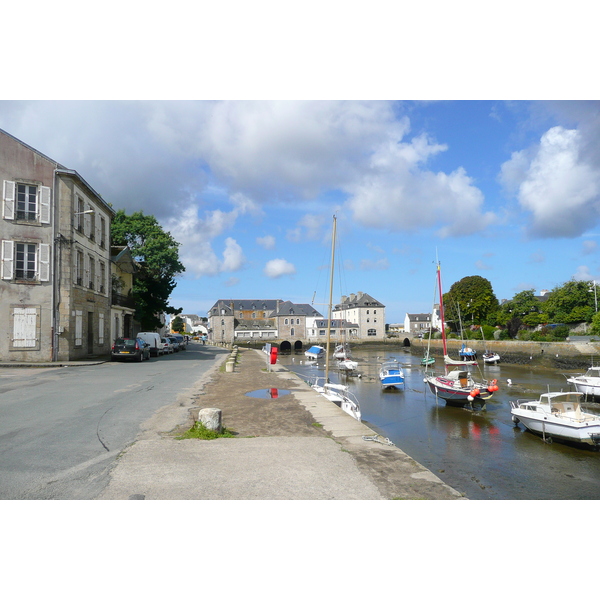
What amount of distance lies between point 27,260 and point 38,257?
0.56m

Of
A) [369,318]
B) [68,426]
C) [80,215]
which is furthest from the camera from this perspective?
[369,318]

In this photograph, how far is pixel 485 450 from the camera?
1455cm

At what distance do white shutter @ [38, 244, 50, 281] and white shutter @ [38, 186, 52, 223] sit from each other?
4.74ft

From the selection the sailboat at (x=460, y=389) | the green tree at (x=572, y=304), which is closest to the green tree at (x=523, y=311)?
the green tree at (x=572, y=304)

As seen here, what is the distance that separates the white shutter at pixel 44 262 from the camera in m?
23.1

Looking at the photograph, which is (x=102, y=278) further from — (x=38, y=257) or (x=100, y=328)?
(x=38, y=257)

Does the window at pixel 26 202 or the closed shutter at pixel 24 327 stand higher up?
the window at pixel 26 202

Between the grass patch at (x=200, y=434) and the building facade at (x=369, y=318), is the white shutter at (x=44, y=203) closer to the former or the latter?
the grass patch at (x=200, y=434)

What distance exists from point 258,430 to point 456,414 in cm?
1481

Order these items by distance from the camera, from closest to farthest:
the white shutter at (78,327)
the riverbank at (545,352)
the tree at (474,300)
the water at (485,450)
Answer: the water at (485,450), the white shutter at (78,327), the riverbank at (545,352), the tree at (474,300)

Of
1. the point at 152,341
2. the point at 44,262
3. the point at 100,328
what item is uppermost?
the point at 44,262

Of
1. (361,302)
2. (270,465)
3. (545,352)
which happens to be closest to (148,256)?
(270,465)

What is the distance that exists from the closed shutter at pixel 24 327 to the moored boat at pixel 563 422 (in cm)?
2263
